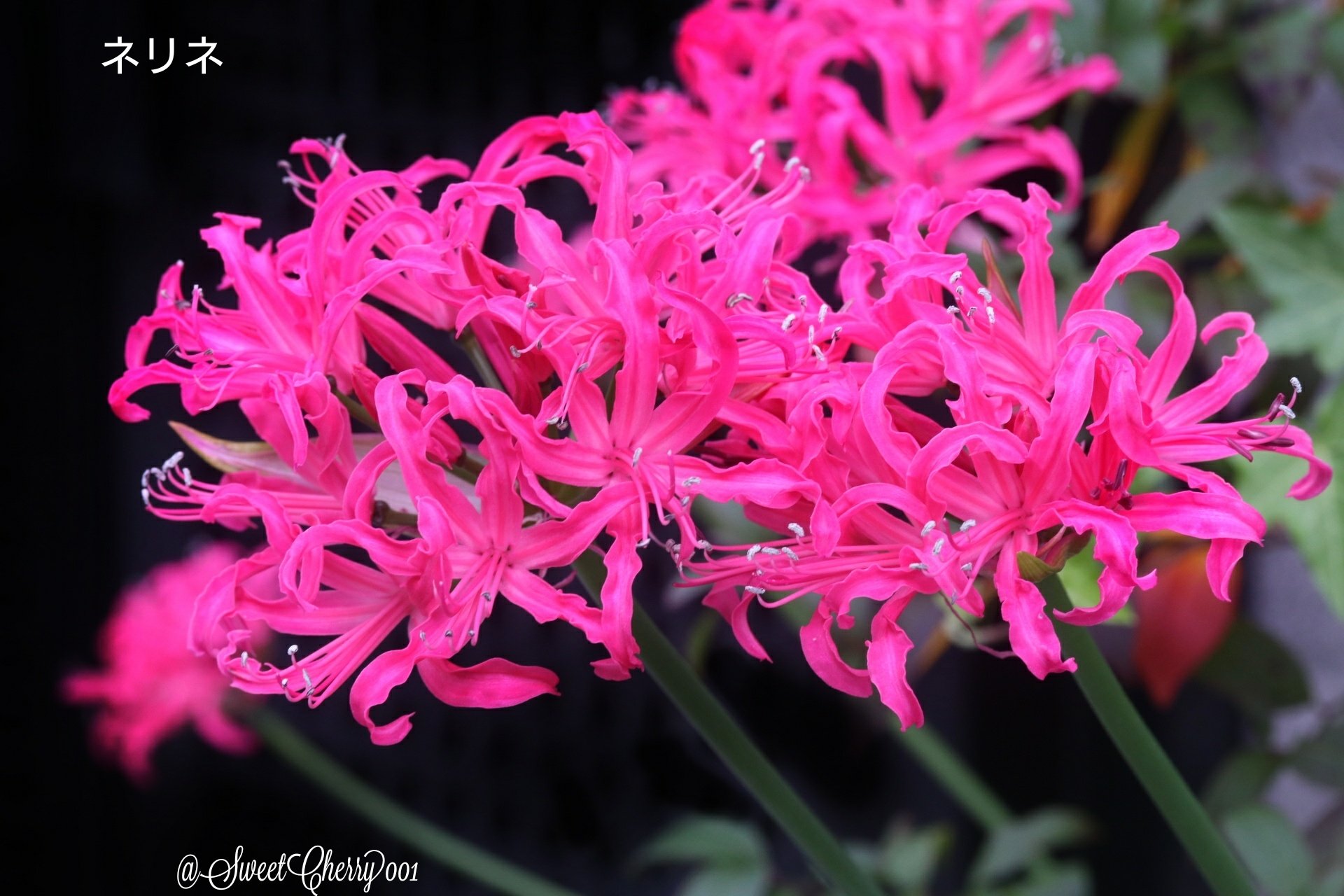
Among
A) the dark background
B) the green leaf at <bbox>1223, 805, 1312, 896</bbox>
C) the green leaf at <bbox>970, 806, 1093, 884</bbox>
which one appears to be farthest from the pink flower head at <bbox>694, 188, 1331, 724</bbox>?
the dark background

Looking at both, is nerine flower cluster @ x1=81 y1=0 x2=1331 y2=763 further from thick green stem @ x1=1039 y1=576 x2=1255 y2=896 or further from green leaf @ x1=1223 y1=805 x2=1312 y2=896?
green leaf @ x1=1223 y1=805 x2=1312 y2=896

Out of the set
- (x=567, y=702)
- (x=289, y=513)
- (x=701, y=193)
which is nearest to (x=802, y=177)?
(x=701, y=193)

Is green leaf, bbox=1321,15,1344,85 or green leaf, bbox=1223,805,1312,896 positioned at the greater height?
green leaf, bbox=1321,15,1344,85

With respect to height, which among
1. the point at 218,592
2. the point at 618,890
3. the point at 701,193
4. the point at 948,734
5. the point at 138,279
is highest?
the point at 138,279

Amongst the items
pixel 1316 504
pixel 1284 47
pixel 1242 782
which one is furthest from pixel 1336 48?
pixel 1242 782

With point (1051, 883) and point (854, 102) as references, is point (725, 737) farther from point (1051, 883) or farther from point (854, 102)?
point (1051, 883)

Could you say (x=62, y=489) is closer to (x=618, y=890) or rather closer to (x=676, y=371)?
(x=618, y=890)
